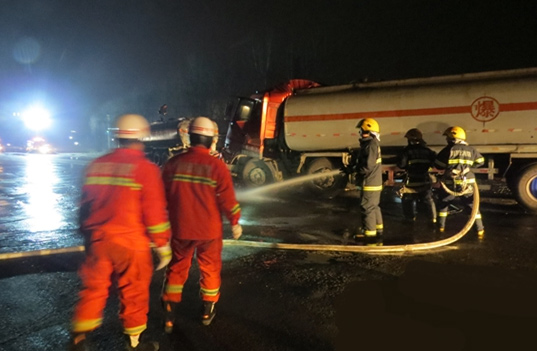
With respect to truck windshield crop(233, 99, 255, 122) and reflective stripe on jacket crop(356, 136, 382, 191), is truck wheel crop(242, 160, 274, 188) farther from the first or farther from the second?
reflective stripe on jacket crop(356, 136, 382, 191)

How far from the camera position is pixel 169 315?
10.0 ft

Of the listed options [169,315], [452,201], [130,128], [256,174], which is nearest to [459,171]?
[452,201]

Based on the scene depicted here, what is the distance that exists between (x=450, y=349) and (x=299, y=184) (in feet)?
27.0

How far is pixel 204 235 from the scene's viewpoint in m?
3.00

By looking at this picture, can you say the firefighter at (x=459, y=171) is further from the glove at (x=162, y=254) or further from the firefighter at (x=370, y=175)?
the glove at (x=162, y=254)

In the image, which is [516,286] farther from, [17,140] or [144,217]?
[17,140]

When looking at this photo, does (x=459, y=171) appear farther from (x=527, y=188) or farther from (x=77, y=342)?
(x=77, y=342)

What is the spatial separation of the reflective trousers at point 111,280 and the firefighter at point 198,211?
1.37ft

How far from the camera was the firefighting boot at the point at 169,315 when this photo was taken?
9.89ft

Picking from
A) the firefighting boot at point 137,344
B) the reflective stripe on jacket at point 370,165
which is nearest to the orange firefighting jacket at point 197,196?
the firefighting boot at point 137,344

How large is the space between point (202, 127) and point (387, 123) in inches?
263

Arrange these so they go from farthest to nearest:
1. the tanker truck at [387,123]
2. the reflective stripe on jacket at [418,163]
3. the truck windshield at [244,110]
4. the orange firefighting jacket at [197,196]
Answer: the truck windshield at [244,110] < the tanker truck at [387,123] < the reflective stripe on jacket at [418,163] < the orange firefighting jacket at [197,196]

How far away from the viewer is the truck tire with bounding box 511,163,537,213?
24.3 feet

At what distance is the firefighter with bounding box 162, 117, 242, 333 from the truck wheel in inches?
314
